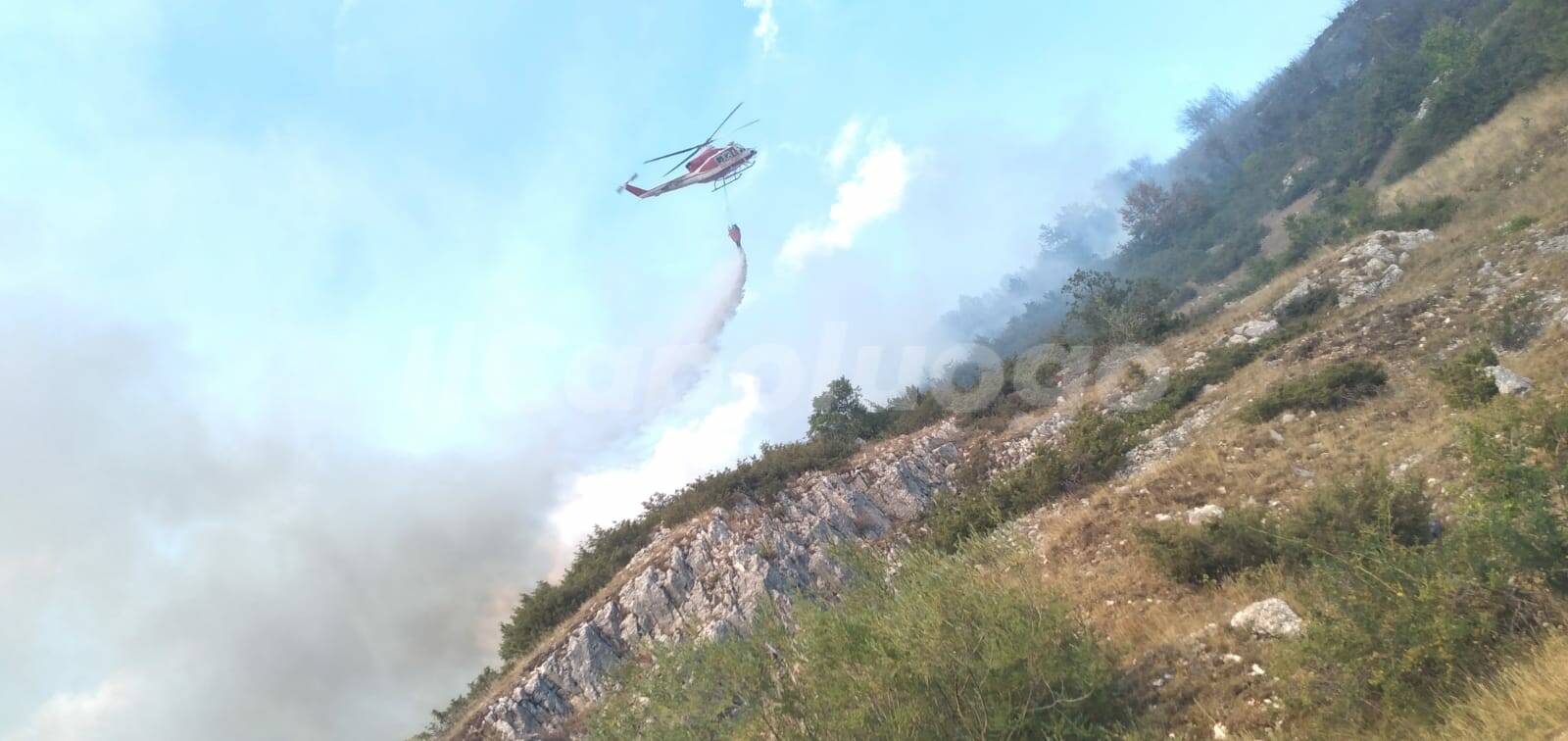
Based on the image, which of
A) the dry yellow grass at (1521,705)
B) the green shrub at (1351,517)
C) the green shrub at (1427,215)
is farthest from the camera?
the green shrub at (1427,215)

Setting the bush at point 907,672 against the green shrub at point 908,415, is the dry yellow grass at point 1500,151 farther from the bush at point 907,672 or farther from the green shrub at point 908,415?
the bush at point 907,672

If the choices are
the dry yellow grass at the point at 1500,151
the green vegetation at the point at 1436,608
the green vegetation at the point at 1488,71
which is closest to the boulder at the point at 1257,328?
the dry yellow grass at the point at 1500,151

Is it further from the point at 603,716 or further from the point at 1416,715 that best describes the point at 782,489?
the point at 1416,715

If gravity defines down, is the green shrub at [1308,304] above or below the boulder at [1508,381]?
above

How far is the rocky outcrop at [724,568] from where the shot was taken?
20328 millimetres

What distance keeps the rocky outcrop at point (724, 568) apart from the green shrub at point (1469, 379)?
1178 cm

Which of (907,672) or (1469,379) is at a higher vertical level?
(907,672)

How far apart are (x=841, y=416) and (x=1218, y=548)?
2561 cm

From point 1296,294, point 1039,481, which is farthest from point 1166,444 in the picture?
point 1296,294

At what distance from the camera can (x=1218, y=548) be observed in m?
11.4

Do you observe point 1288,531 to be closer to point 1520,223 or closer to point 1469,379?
point 1469,379

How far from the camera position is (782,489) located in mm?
27859

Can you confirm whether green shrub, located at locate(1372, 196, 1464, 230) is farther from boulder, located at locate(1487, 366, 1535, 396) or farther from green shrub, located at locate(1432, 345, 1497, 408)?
boulder, located at locate(1487, 366, 1535, 396)

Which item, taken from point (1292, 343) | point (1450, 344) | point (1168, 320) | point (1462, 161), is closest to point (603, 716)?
point (1450, 344)
